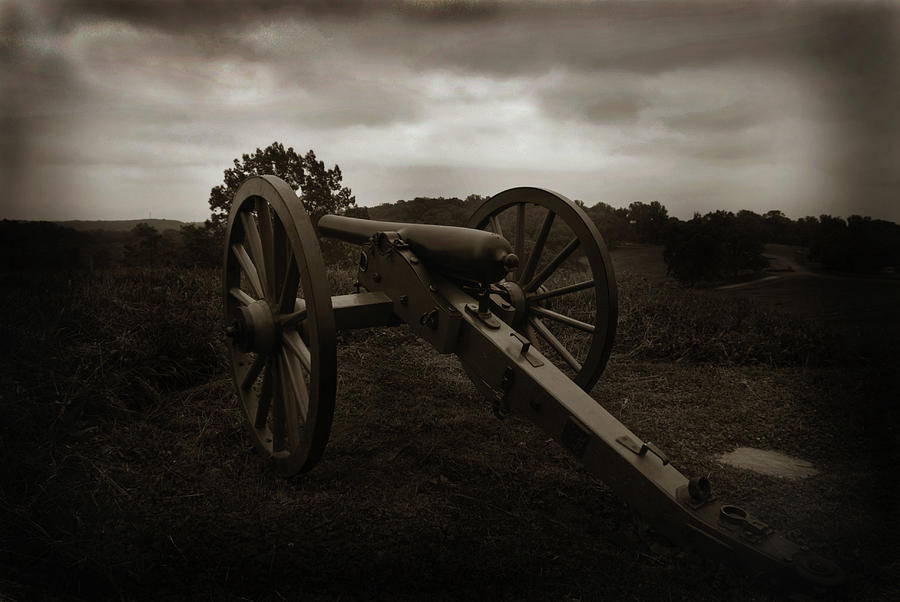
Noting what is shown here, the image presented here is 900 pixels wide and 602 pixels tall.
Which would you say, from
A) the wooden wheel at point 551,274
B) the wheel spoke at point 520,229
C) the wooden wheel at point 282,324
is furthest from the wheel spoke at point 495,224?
the wooden wheel at point 282,324

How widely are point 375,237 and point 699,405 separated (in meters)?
2.80

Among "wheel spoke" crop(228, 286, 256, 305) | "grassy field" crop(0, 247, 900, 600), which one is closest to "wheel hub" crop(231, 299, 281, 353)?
"wheel spoke" crop(228, 286, 256, 305)

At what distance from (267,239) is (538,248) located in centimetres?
196

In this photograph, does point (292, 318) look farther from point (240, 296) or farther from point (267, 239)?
point (240, 296)

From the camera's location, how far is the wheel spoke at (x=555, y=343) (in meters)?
3.89

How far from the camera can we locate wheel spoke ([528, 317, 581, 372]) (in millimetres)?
3889

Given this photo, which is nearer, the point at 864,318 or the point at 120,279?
the point at 864,318

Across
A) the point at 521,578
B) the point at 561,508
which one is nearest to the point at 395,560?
the point at 521,578

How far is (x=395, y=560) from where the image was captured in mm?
2355

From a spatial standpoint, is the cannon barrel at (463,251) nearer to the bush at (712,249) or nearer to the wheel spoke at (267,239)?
the wheel spoke at (267,239)

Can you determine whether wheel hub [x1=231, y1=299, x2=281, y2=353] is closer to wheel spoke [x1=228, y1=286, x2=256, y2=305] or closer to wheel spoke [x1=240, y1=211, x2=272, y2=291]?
wheel spoke [x1=240, y1=211, x2=272, y2=291]

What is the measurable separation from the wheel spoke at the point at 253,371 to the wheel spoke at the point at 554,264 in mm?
1985

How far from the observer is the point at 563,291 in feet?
13.4

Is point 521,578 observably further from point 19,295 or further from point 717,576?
point 19,295
